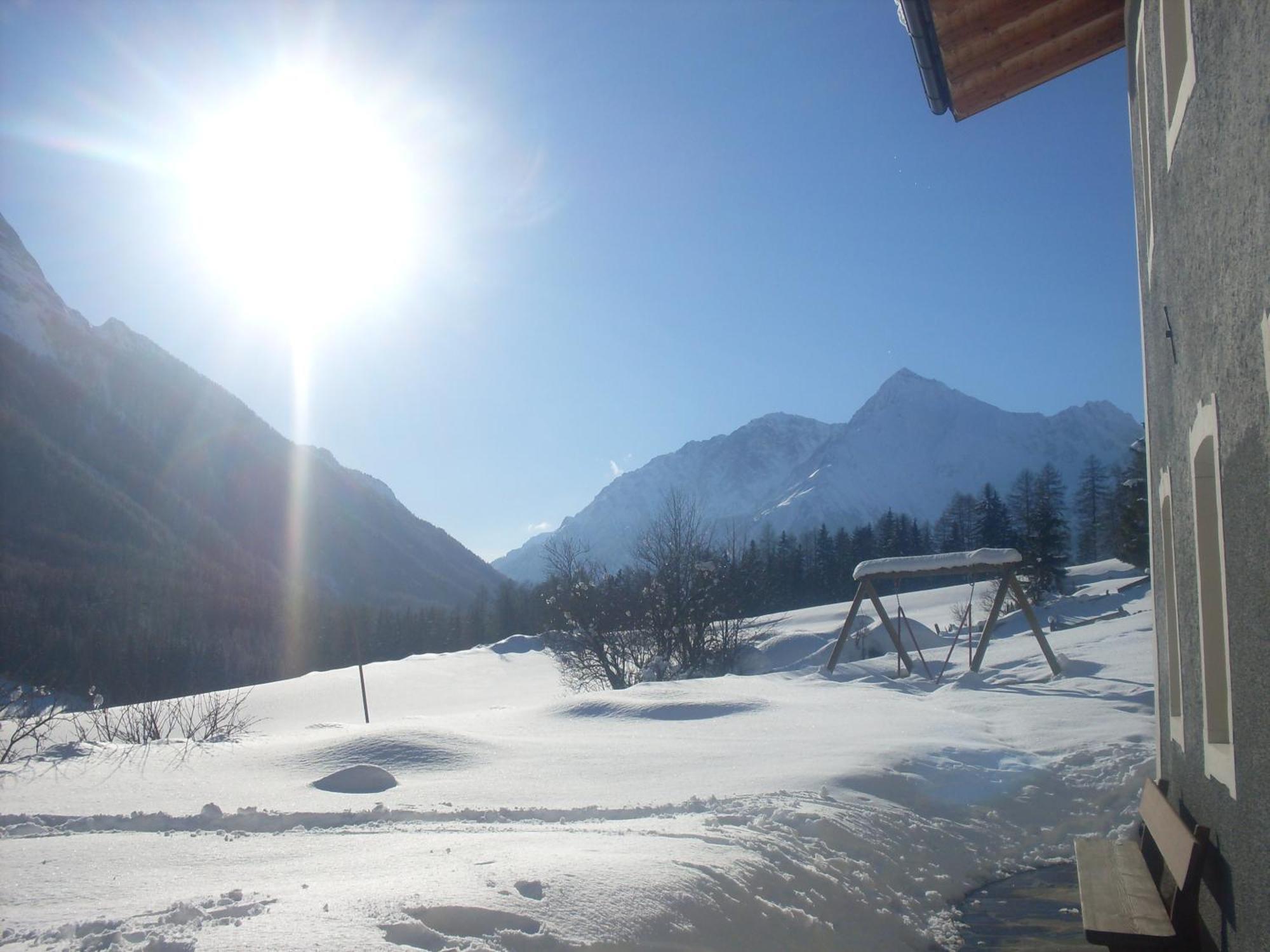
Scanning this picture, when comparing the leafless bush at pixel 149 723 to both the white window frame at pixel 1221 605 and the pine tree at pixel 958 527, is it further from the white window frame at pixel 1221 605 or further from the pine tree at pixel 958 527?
the pine tree at pixel 958 527

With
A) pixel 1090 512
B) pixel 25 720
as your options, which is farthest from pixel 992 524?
pixel 25 720

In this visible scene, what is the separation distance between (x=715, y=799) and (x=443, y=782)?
2.33m

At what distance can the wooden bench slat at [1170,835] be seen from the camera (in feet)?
12.8

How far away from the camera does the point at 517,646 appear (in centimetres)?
5731

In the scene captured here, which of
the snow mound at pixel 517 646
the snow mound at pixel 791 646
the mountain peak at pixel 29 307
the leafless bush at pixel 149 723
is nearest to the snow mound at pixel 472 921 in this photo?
the leafless bush at pixel 149 723

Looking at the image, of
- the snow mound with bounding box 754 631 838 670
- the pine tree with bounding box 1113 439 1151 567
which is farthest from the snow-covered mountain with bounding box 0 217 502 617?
the pine tree with bounding box 1113 439 1151 567

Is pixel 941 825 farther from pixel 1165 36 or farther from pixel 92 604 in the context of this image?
pixel 92 604

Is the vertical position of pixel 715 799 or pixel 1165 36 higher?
pixel 1165 36

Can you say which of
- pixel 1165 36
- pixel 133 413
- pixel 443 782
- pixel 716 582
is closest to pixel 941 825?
pixel 443 782

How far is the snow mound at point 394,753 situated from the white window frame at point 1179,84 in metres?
7.08

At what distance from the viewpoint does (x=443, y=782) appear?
734 cm

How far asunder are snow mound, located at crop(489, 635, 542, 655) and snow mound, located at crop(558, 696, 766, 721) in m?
42.2

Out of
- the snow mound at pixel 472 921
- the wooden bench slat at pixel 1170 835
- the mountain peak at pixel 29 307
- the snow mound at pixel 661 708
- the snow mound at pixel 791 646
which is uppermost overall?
the mountain peak at pixel 29 307

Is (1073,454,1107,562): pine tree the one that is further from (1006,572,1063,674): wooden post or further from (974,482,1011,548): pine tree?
(1006,572,1063,674): wooden post
